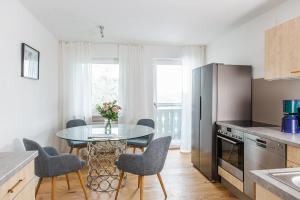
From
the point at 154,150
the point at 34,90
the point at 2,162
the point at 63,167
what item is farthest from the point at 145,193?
the point at 34,90

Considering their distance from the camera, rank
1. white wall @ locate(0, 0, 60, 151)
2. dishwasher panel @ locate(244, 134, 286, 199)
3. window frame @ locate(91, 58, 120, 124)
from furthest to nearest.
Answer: window frame @ locate(91, 58, 120, 124) → white wall @ locate(0, 0, 60, 151) → dishwasher panel @ locate(244, 134, 286, 199)

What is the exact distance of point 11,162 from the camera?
1.53 m

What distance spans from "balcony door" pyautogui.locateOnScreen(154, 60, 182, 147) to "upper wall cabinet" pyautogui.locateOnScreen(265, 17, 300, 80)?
8.27ft

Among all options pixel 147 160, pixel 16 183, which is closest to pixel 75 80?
pixel 147 160

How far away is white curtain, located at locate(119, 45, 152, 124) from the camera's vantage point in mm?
4703

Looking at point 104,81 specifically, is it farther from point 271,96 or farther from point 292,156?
point 292,156

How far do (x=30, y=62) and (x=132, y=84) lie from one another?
2.22m

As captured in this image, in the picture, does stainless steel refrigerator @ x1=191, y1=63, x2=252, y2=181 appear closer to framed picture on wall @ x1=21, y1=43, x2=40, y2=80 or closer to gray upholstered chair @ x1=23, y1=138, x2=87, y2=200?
gray upholstered chair @ x1=23, y1=138, x2=87, y2=200

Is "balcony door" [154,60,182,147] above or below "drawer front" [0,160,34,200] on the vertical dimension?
above

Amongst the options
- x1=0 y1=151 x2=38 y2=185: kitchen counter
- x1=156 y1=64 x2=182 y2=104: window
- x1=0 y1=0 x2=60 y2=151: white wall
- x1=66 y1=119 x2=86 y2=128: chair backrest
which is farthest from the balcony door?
Answer: x1=0 y1=151 x2=38 y2=185: kitchen counter

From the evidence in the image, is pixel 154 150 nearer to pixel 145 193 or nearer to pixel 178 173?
pixel 145 193

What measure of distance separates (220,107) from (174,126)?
6.85 feet

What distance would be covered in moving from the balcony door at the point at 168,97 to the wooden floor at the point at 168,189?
149 cm

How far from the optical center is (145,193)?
2941mm
